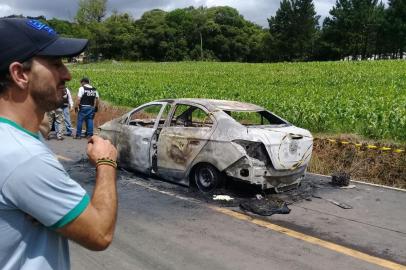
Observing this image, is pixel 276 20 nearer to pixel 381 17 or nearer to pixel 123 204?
pixel 381 17

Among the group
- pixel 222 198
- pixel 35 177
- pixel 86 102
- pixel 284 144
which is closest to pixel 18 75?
pixel 35 177

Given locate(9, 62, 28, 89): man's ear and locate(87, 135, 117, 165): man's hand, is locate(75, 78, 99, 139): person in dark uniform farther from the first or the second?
locate(9, 62, 28, 89): man's ear

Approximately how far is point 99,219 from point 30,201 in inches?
10.3

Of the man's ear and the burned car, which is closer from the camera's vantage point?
the man's ear

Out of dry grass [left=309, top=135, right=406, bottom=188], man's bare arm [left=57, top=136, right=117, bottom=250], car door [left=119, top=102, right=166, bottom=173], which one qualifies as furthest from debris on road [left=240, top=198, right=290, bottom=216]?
man's bare arm [left=57, top=136, right=117, bottom=250]

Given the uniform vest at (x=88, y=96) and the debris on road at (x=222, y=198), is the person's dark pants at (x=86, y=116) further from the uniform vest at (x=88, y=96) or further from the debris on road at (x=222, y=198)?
the debris on road at (x=222, y=198)

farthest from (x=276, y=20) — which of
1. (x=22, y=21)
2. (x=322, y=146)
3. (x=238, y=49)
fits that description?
(x=22, y=21)

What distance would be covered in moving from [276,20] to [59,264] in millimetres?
100539

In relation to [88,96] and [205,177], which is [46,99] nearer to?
[205,177]

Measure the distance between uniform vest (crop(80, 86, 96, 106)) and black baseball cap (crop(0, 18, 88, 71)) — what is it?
12.4 m

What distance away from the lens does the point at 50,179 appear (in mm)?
1620

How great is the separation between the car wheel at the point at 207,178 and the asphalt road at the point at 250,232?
198 mm

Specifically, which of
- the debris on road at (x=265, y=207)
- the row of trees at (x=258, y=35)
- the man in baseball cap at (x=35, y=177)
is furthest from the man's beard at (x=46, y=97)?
the row of trees at (x=258, y=35)

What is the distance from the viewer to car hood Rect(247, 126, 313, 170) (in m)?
7.26
